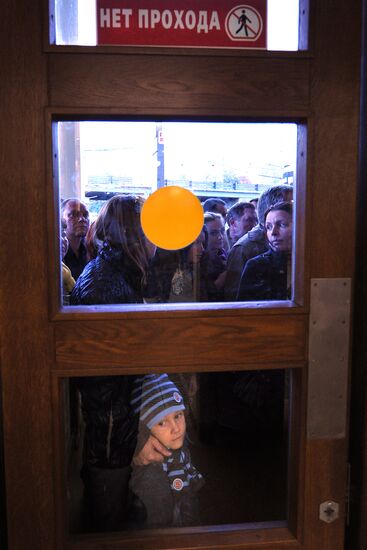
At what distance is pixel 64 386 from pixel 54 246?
0.35 m

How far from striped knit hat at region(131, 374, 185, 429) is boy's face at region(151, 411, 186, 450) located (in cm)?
1

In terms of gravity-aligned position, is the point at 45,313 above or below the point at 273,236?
below

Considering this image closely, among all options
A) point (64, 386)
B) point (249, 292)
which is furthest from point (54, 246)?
point (249, 292)

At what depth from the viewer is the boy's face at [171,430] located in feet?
4.47

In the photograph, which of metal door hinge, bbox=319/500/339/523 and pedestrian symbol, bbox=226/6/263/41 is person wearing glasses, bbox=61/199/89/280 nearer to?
pedestrian symbol, bbox=226/6/263/41

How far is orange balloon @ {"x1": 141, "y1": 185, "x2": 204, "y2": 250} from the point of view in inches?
45.9

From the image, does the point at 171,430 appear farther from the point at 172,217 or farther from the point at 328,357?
the point at 172,217

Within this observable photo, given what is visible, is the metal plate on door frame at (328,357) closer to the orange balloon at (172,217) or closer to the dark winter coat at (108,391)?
the orange balloon at (172,217)

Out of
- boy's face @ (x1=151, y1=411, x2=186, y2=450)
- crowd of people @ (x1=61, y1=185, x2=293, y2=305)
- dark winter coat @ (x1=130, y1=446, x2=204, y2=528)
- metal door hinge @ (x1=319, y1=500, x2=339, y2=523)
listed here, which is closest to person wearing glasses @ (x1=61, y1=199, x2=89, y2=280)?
crowd of people @ (x1=61, y1=185, x2=293, y2=305)

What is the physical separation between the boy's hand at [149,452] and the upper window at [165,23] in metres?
1.01

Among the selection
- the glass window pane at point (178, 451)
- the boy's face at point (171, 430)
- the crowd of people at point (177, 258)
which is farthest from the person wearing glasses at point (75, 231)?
the boy's face at point (171, 430)

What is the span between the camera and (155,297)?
4.08 ft

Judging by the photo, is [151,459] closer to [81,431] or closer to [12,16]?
[81,431]

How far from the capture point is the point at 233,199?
1222 mm
